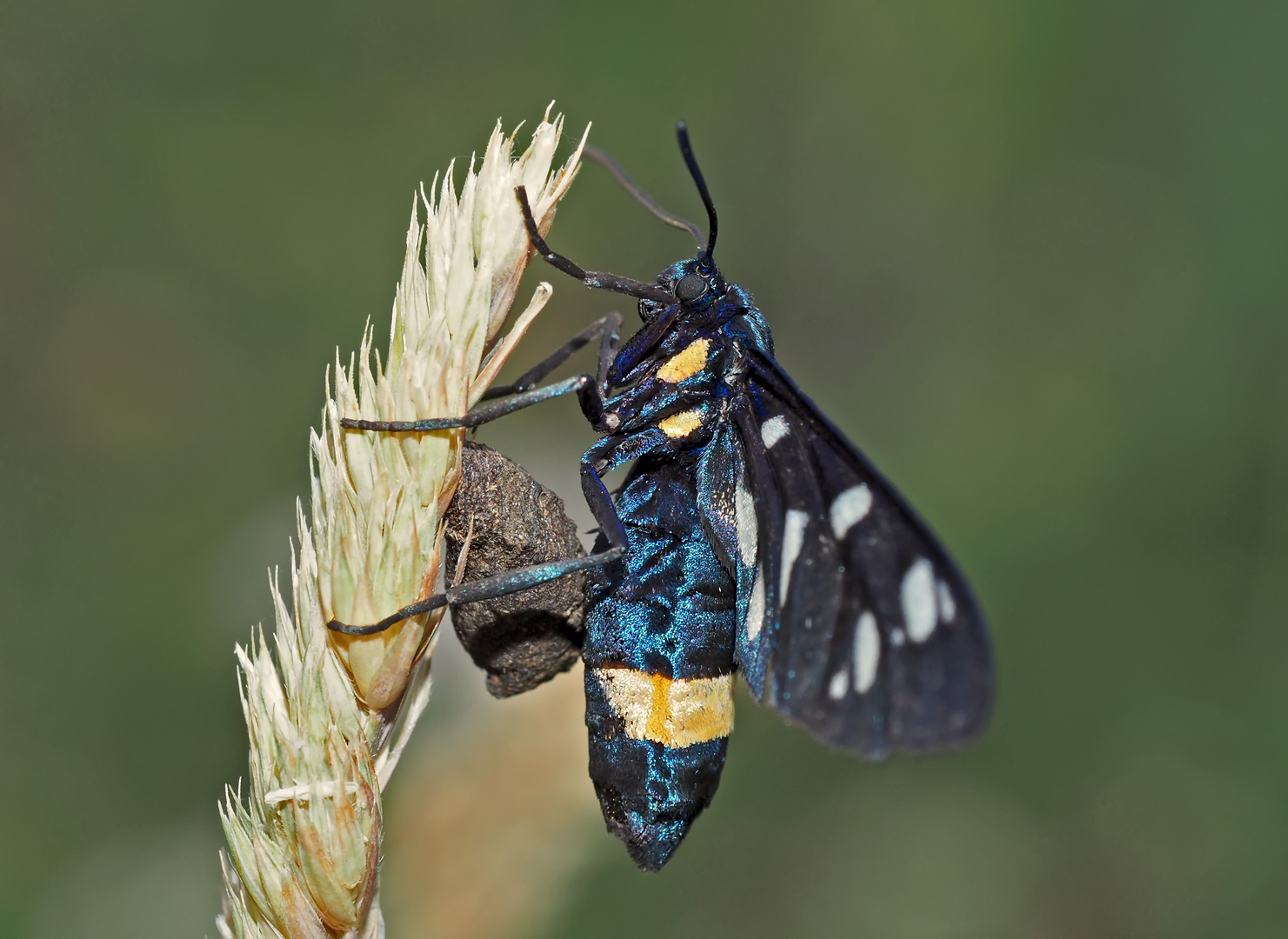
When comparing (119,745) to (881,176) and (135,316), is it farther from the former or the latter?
(881,176)

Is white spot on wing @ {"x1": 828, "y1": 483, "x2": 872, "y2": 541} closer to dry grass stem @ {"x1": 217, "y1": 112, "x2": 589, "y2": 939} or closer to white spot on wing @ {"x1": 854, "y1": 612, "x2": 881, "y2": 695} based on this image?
white spot on wing @ {"x1": 854, "y1": 612, "x2": 881, "y2": 695}

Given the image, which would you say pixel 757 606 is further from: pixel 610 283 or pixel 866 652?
pixel 610 283

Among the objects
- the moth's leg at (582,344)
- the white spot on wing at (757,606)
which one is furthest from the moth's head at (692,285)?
the white spot on wing at (757,606)

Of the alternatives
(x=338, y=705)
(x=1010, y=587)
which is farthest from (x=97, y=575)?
(x=1010, y=587)

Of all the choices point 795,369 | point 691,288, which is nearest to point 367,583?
point 691,288

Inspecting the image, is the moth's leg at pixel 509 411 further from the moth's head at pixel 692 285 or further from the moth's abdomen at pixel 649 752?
the moth's abdomen at pixel 649 752
